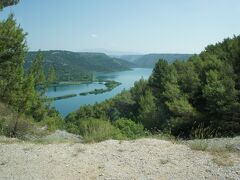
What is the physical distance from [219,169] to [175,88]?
1000 inches

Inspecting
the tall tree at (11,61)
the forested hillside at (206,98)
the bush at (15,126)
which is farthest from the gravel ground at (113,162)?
the forested hillside at (206,98)

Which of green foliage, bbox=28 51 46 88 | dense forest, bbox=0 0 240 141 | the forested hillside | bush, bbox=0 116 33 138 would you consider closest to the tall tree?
dense forest, bbox=0 0 240 141

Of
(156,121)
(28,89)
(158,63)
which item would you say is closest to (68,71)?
(158,63)

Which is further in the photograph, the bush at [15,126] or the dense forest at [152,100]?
the dense forest at [152,100]

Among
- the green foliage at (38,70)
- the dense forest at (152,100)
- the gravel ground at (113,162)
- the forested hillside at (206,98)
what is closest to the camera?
the gravel ground at (113,162)

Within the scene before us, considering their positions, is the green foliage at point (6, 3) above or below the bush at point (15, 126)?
above

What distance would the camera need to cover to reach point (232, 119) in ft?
83.9

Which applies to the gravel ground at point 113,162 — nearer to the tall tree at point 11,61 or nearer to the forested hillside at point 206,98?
the tall tree at point 11,61

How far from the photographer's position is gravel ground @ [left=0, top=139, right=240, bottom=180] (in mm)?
6430

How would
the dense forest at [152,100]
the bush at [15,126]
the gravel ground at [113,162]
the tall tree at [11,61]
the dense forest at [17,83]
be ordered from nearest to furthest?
the gravel ground at [113,162]
the bush at [15,126]
the dense forest at [152,100]
the dense forest at [17,83]
the tall tree at [11,61]

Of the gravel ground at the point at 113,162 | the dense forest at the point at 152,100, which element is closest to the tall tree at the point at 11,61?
the dense forest at the point at 152,100

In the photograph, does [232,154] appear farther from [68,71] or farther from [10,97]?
[68,71]

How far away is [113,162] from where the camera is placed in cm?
711

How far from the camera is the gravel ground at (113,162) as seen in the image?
6430mm
